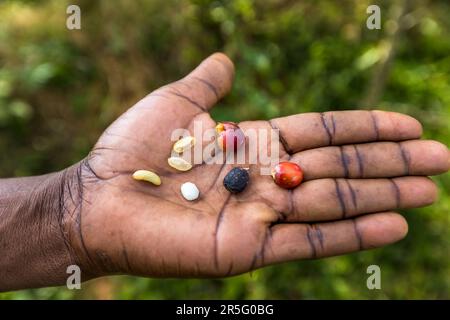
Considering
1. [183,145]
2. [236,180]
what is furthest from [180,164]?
[236,180]

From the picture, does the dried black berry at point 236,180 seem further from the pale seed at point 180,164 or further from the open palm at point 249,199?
the pale seed at point 180,164

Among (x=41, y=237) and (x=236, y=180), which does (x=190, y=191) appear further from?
(x=41, y=237)

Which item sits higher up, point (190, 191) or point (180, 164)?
point (180, 164)

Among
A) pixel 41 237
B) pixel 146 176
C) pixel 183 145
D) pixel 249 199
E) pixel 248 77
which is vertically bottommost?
pixel 41 237

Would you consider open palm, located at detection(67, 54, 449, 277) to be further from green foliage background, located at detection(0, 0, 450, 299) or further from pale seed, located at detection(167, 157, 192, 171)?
green foliage background, located at detection(0, 0, 450, 299)

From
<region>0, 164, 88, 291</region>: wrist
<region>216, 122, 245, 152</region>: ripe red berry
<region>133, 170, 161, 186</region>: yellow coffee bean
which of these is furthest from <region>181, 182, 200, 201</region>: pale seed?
<region>0, 164, 88, 291</region>: wrist
